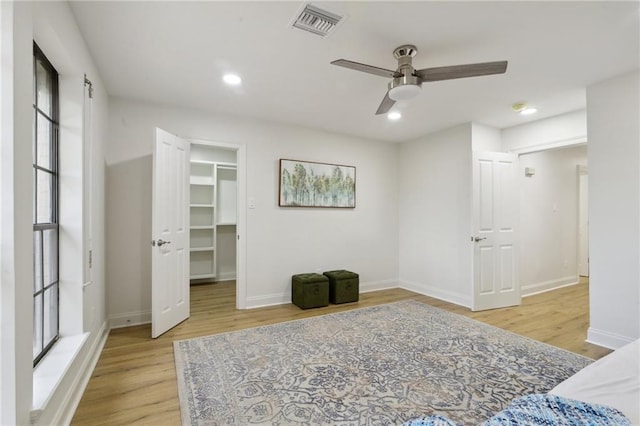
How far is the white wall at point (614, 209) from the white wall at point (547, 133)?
689mm

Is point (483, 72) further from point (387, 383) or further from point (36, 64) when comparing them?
point (36, 64)

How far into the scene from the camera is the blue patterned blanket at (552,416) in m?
0.77

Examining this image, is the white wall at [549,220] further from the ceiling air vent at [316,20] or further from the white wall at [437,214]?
the ceiling air vent at [316,20]

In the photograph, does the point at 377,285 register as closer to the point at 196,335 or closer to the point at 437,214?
the point at 437,214

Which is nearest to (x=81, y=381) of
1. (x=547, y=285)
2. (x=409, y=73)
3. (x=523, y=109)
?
(x=409, y=73)

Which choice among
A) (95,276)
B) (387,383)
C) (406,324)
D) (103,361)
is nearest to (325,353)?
(387,383)

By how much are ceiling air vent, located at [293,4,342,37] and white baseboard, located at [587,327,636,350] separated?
11.4 feet

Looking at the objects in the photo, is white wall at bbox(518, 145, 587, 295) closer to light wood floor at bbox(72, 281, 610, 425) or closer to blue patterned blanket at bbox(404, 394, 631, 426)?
light wood floor at bbox(72, 281, 610, 425)

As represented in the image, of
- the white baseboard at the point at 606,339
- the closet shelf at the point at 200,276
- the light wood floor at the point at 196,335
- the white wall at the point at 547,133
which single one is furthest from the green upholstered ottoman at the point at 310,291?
the white wall at the point at 547,133

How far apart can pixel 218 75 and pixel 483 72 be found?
2129mm

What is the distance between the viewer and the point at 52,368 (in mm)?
1631

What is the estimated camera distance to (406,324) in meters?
3.19

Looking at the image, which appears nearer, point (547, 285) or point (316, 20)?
point (316, 20)

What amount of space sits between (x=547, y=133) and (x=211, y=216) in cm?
518
